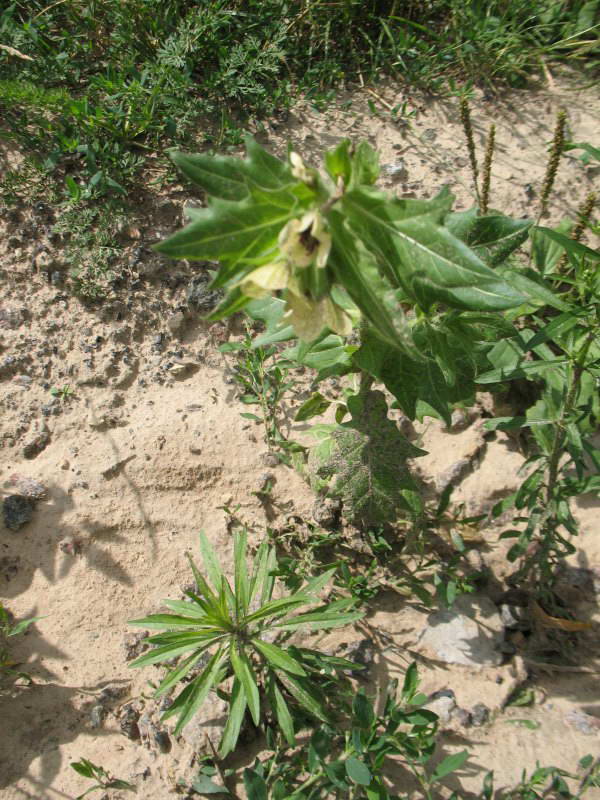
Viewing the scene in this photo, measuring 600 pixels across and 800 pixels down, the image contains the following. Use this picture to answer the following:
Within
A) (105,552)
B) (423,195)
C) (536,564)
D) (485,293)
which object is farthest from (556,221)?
(105,552)

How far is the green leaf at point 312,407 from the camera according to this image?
3.02 metres

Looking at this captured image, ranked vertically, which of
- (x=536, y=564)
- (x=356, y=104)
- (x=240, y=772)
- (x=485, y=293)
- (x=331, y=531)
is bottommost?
(x=536, y=564)

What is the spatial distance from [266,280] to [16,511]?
6.87ft

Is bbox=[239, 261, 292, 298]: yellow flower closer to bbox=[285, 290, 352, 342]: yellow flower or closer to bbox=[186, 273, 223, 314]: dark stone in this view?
bbox=[285, 290, 352, 342]: yellow flower

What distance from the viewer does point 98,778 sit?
246cm

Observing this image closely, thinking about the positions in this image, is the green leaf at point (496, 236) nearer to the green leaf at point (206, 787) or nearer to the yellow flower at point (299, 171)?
the yellow flower at point (299, 171)

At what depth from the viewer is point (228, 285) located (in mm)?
1675

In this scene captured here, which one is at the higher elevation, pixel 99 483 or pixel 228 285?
pixel 228 285

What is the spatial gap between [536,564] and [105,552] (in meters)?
2.08

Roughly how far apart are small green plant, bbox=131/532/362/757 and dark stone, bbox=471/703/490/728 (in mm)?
574

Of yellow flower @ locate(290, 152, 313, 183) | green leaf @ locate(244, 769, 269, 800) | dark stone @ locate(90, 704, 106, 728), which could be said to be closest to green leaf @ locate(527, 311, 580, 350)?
yellow flower @ locate(290, 152, 313, 183)

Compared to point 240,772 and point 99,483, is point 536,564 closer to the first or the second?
point 240,772

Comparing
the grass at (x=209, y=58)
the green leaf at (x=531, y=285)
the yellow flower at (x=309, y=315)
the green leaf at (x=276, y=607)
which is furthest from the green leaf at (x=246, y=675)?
the grass at (x=209, y=58)

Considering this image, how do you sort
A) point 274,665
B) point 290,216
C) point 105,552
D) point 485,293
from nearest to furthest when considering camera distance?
point 290,216
point 485,293
point 274,665
point 105,552
